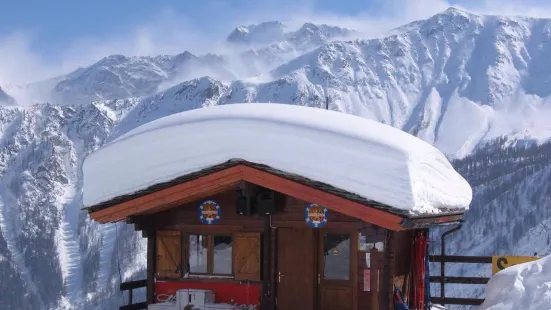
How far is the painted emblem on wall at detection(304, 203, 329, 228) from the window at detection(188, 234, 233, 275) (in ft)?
6.10

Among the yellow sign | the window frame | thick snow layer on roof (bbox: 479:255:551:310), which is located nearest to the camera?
thick snow layer on roof (bbox: 479:255:551:310)

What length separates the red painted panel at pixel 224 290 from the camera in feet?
47.4

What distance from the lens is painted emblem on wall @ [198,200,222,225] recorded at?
1458cm

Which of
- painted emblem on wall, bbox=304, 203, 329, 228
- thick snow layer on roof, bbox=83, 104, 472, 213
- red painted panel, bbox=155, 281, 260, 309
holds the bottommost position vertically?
red painted panel, bbox=155, 281, 260, 309

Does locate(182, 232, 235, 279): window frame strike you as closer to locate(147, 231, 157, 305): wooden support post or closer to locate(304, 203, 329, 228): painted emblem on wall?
locate(147, 231, 157, 305): wooden support post

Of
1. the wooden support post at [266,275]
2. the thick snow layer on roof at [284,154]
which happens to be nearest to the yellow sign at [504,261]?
the thick snow layer on roof at [284,154]

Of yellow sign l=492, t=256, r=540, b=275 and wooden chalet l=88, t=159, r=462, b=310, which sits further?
yellow sign l=492, t=256, r=540, b=275

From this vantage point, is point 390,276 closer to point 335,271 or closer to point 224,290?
point 335,271

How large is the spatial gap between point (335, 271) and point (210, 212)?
8.81ft

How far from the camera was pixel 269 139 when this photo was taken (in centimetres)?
→ 1284

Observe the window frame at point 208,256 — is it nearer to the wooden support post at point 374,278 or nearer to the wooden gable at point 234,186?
the wooden gable at point 234,186

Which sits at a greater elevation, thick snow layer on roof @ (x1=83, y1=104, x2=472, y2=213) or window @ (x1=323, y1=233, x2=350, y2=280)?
thick snow layer on roof @ (x1=83, y1=104, x2=472, y2=213)

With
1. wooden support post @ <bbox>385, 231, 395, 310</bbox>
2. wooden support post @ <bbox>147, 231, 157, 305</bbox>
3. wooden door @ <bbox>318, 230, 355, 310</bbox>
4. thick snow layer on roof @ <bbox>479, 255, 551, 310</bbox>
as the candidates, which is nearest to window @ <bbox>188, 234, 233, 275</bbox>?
wooden support post @ <bbox>147, 231, 157, 305</bbox>

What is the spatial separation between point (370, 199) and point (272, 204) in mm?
2310
